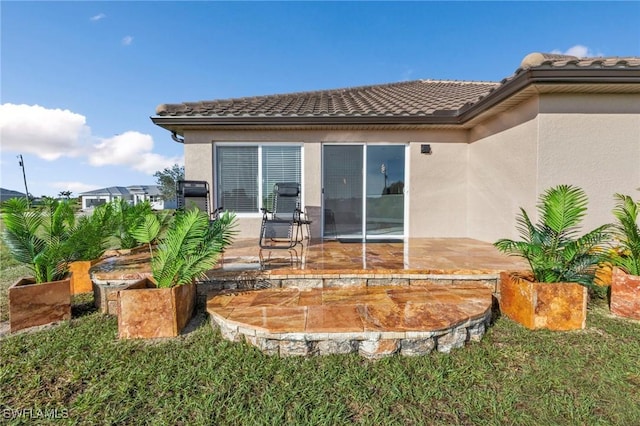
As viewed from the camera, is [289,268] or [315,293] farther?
Answer: [289,268]

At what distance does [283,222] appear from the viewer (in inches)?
218

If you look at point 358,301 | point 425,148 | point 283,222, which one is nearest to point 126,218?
point 283,222

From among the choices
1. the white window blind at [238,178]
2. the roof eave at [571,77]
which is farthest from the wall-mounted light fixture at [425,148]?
the white window blind at [238,178]

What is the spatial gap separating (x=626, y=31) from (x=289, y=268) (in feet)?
39.2

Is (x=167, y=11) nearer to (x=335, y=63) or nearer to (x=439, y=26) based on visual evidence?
(x=335, y=63)

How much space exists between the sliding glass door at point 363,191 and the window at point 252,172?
0.89 metres

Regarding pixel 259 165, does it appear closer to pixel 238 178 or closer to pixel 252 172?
pixel 252 172

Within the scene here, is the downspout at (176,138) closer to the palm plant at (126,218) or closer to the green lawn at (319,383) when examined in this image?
the palm plant at (126,218)

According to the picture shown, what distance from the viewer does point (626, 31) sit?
843 centimetres

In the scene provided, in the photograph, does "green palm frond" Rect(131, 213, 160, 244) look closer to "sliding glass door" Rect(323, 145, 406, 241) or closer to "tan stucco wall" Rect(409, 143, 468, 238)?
"sliding glass door" Rect(323, 145, 406, 241)

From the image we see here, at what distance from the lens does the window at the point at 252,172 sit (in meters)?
6.95

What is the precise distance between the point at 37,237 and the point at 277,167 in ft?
14.6

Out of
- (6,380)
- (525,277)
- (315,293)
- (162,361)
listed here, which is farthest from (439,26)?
(6,380)

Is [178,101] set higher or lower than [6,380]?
higher
